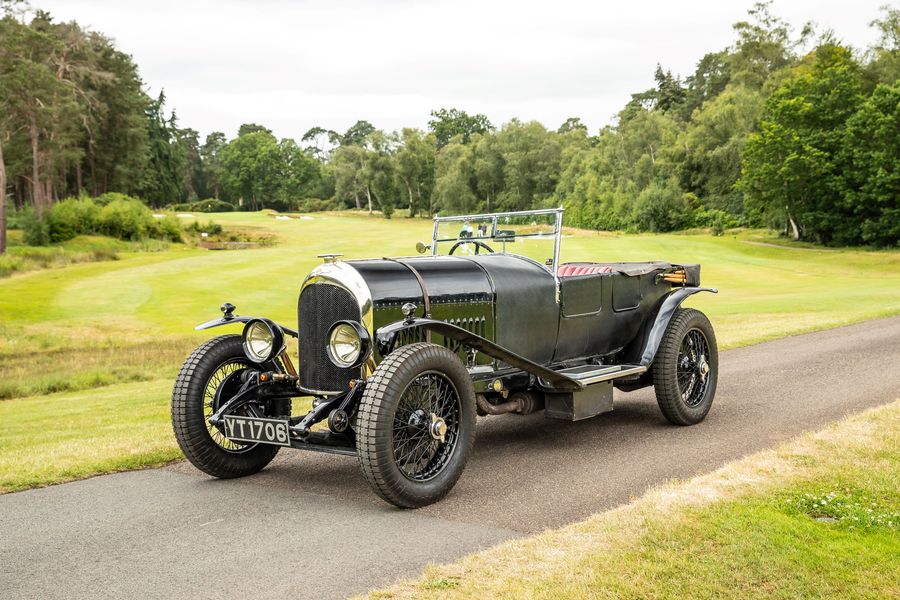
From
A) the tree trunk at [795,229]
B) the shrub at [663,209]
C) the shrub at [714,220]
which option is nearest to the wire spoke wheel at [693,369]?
the tree trunk at [795,229]

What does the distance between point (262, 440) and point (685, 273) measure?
4.82 m

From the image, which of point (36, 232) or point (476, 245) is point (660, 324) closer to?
point (476, 245)

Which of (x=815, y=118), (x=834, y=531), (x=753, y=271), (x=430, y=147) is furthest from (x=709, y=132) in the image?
(x=834, y=531)

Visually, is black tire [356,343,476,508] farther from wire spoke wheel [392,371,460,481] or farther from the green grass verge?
the green grass verge

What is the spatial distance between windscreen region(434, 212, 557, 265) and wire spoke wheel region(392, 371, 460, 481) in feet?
7.14

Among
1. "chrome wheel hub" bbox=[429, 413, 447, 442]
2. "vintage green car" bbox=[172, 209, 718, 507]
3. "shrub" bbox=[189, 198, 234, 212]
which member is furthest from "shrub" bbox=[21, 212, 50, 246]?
"shrub" bbox=[189, 198, 234, 212]

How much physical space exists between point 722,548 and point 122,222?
44.2 m

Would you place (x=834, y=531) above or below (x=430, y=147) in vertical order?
below

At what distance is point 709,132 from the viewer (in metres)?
65.9

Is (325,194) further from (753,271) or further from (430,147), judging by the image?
(753,271)

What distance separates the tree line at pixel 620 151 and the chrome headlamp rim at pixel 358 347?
37.6m

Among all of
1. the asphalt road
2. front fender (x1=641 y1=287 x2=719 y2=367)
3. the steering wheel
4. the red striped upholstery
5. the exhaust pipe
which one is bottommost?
the asphalt road

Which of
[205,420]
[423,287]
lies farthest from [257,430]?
[423,287]

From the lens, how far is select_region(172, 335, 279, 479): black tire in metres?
5.66
